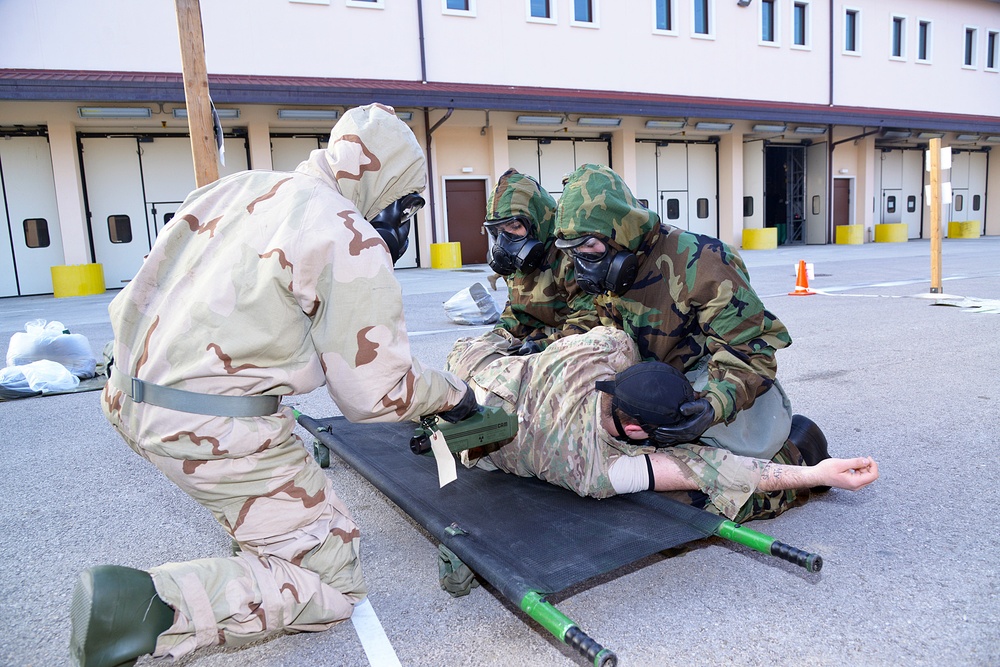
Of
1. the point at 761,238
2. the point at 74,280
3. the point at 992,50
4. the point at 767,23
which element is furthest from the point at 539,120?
the point at 992,50

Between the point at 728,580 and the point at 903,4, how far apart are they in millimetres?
27784

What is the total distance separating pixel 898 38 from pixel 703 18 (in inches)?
338

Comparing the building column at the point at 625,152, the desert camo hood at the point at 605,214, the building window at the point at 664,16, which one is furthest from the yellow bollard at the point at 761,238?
the desert camo hood at the point at 605,214

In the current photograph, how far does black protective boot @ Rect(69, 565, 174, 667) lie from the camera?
159cm

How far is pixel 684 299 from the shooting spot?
8.89 ft

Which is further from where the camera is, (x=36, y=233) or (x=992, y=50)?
(x=992, y=50)

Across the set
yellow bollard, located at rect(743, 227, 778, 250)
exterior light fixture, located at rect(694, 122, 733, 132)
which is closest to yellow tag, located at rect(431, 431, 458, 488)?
exterior light fixture, located at rect(694, 122, 733, 132)

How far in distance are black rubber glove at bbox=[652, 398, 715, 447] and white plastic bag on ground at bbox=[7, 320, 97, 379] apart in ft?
17.3

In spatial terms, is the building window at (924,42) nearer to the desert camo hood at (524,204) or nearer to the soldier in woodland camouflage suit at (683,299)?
the desert camo hood at (524,204)

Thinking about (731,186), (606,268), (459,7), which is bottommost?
(606,268)

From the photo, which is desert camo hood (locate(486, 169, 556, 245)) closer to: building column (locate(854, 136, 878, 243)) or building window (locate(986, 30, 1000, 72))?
building column (locate(854, 136, 878, 243))

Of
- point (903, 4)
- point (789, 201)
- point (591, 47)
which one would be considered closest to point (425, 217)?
point (591, 47)

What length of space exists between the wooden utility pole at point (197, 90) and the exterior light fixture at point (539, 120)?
44.6ft

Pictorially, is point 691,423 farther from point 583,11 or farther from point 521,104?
point 583,11
